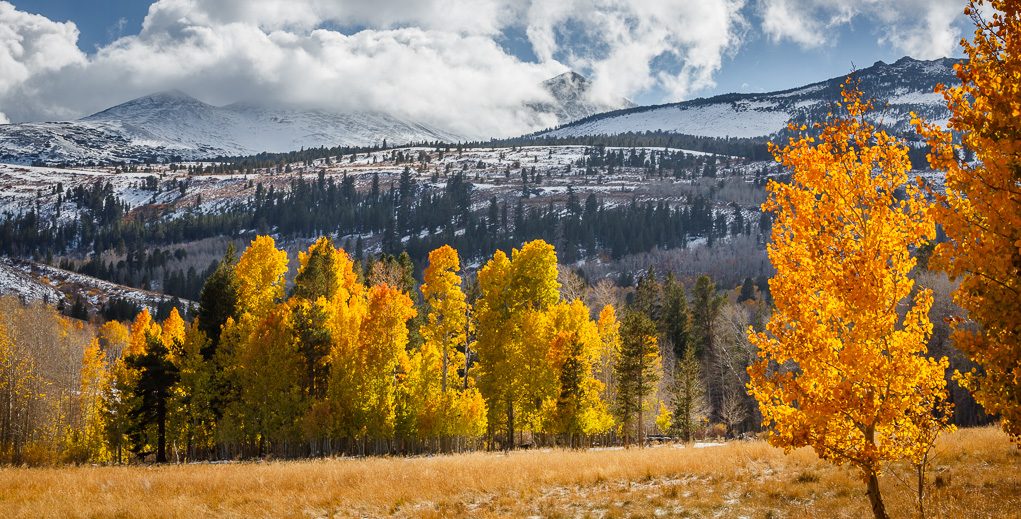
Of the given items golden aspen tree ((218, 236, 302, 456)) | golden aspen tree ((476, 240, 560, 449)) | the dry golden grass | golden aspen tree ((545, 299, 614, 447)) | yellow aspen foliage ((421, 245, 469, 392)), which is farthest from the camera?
yellow aspen foliage ((421, 245, 469, 392))

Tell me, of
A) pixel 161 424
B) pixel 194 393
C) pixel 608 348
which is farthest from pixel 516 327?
pixel 161 424

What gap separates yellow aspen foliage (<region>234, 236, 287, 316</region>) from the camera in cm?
4578

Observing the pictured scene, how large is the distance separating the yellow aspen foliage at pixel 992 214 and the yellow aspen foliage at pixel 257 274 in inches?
1740

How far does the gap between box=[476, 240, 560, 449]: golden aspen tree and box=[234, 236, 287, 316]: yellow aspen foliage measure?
17.0 metres

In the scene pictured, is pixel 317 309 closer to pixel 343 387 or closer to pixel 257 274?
pixel 343 387

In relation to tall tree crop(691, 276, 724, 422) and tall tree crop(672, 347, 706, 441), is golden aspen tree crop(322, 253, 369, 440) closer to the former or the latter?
tall tree crop(672, 347, 706, 441)

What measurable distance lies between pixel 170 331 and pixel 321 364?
26842 millimetres

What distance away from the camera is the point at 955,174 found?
7738 mm

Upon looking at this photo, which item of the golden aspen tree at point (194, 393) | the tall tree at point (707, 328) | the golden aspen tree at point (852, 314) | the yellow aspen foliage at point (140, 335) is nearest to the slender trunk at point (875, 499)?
the golden aspen tree at point (852, 314)

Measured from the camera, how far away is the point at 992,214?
714cm

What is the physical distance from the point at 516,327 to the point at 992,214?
102 ft

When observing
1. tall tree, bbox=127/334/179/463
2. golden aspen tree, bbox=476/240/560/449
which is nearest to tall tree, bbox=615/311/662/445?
golden aspen tree, bbox=476/240/560/449

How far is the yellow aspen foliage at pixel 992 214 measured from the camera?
23.3 feet

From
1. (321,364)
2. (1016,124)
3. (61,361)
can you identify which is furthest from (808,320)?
(61,361)
